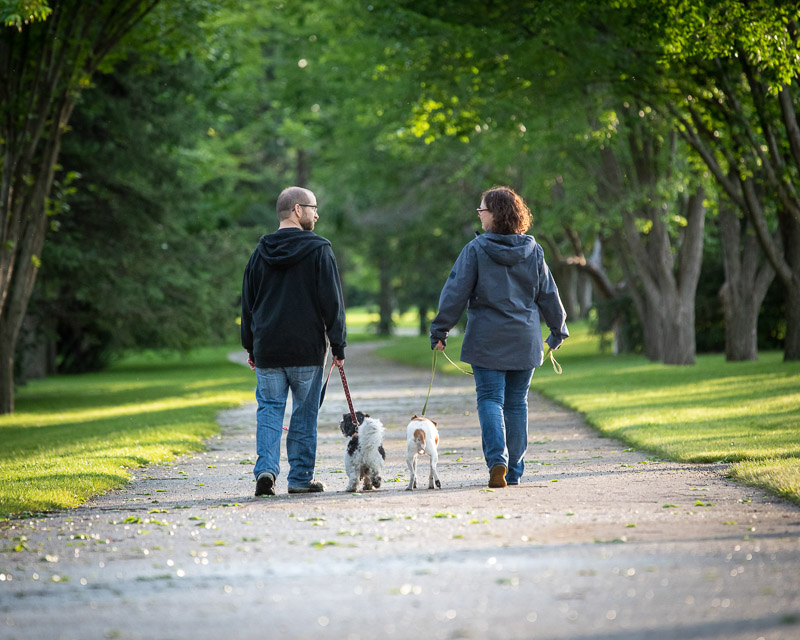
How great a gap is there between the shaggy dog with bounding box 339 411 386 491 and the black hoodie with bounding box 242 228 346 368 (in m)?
0.57

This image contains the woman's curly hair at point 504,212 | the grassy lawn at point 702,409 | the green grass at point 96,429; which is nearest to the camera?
the woman's curly hair at point 504,212

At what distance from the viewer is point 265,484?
8.53 meters

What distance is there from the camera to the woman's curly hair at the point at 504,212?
344 inches

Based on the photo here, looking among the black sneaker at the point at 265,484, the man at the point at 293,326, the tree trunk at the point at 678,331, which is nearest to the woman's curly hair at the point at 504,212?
the man at the point at 293,326

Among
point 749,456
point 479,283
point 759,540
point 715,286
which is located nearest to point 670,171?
point 715,286

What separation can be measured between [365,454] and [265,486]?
0.76 meters

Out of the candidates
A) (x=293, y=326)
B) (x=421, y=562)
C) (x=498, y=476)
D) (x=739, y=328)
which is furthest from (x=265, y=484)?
(x=739, y=328)

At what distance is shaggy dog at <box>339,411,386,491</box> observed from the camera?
8578mm

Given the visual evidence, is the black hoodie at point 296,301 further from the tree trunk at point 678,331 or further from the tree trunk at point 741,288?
the tree trunk at point 741,288

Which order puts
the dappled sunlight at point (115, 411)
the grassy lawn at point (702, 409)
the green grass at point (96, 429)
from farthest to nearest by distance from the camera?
the dappled sunlight at point (115, 411)
the grassy lawn at point (702, 409)
the green grass at point (96, 429)

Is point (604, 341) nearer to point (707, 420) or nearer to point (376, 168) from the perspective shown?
point (376, 168)

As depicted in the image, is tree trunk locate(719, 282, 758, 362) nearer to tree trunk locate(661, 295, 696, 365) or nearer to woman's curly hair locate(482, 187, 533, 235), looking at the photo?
tree trunk locate(661, 295, 696, 365)

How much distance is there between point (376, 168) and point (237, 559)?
31.8m

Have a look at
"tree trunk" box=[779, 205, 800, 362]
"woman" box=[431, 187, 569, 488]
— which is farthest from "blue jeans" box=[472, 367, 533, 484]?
"tree trunk" box=[779, 205, 800, 362]
